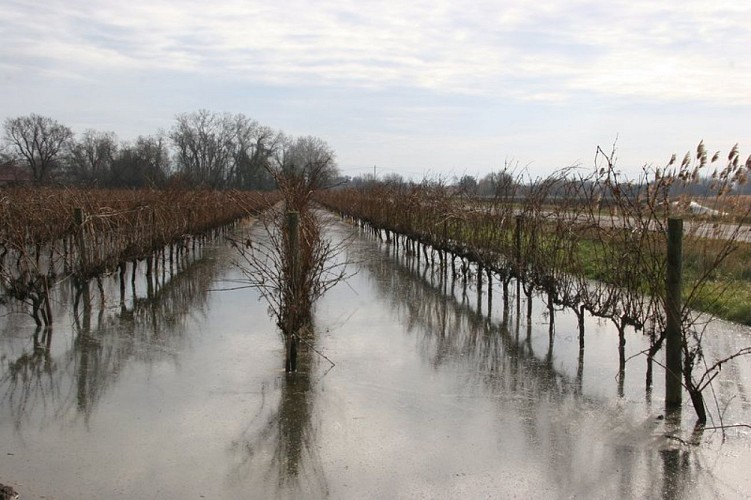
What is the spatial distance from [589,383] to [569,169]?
2.94 meters

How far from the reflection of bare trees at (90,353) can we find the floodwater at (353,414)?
0.11 ft

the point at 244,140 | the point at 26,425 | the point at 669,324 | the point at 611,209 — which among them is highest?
the point at 244,140

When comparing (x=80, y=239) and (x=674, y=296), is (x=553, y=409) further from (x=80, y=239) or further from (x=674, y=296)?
(x=80, y=239)

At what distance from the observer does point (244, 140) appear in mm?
100688

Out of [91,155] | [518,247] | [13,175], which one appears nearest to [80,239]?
[518,247]

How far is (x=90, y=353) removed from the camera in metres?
7.51

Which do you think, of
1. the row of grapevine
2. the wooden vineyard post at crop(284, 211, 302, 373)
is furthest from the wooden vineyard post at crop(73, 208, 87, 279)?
the wooden vineyard post at crop(284, 211, 302, 373)

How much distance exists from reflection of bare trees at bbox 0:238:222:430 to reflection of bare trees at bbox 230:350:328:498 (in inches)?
56.8

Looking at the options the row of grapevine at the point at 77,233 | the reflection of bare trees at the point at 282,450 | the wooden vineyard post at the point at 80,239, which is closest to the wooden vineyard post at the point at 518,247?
the row of grapevine at the point at 77,233

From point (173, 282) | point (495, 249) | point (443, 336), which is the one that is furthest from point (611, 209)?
point (173, 282)

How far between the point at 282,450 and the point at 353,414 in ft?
2.98

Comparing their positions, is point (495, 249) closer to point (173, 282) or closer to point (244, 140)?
point (173, 282)

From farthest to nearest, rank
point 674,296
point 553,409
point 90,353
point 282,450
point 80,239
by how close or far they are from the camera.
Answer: point 80,239 < point 90,353 < point 553,409 < point 674,296 < point 282,450

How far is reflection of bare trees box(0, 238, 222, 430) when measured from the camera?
5.76m
